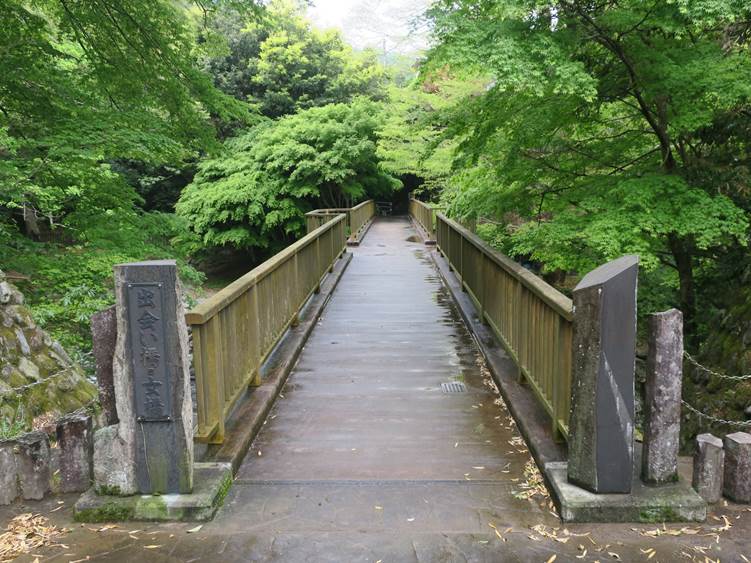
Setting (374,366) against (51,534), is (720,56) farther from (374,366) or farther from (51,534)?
(51,534)

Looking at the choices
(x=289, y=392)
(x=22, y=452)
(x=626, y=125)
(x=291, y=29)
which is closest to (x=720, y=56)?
(x=626, y=125)

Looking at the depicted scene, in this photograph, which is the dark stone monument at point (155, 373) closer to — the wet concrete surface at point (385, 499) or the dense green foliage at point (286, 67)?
the wet concrete surface at point (385, 499)

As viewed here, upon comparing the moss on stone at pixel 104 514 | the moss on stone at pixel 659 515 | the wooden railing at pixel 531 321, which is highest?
the wooden railing at pixel 531 321

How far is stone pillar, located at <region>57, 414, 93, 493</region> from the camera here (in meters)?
3.43

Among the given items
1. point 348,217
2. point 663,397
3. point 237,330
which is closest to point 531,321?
point 663,397

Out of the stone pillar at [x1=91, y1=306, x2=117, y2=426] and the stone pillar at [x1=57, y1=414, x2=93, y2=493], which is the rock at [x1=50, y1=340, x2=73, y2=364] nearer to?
the stone pillar at [x1=57, y1=414, x2=93, y2=493]

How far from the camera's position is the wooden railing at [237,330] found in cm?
366

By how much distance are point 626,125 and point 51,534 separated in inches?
302

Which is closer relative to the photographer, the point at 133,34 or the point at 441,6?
the point at 441,6

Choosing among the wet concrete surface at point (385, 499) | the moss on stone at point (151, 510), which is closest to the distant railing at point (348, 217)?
the wet concrete surface at point (385, 499)

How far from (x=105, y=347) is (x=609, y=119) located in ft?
22.3

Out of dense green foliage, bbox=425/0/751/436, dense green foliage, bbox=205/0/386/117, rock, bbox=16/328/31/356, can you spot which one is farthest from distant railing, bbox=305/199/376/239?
rock, bbox=16/328/31/356

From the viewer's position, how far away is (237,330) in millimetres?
4410

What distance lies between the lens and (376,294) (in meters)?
10.4
